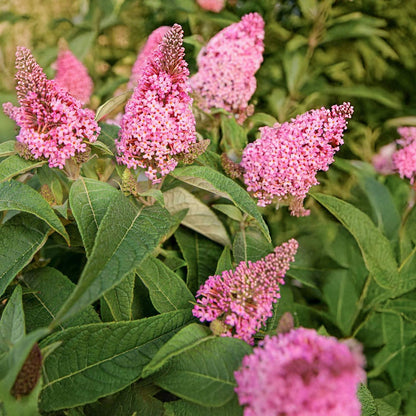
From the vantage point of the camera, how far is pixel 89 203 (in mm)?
687

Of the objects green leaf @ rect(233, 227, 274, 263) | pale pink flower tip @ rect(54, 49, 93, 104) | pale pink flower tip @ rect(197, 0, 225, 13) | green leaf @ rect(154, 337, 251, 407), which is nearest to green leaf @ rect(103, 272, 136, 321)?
green leaf @ rect(154, 337, 251, 407)

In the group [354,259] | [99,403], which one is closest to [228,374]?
[99,403]

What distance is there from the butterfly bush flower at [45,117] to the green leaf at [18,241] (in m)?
0.11

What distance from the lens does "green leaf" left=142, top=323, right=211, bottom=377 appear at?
0.54m

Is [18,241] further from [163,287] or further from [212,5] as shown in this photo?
[212,5]

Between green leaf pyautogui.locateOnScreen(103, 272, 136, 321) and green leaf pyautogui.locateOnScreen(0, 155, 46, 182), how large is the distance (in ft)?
0.76

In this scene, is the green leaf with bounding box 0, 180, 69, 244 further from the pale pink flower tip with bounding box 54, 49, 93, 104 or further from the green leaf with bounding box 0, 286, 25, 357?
the pale pink flower tip with bounding box 54, 49, 93, 104

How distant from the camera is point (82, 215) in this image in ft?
2.18

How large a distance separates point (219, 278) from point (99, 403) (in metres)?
0.28

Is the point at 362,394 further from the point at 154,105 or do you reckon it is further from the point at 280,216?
the point at 280,216

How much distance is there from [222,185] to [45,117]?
11.2 inches

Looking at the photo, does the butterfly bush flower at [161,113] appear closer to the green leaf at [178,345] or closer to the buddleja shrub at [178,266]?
the buddleja shrub at [178,266]

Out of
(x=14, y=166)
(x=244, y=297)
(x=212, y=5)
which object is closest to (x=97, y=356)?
(x=244, y=297)

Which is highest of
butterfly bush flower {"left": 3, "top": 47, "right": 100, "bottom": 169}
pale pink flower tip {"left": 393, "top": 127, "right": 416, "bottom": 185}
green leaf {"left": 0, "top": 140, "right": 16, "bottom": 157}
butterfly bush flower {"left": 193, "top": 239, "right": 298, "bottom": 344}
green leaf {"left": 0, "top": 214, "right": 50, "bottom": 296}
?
butterfly bush flower {"left": 3, "top": 47, "right": 100, "bottom": 169}
